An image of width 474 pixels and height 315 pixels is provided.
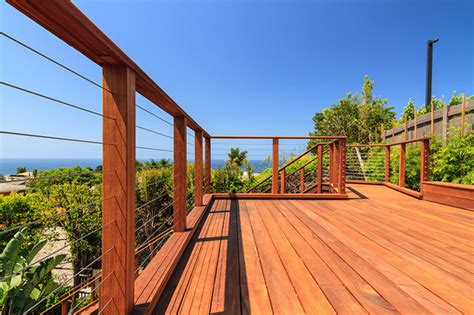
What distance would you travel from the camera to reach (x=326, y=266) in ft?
4.14

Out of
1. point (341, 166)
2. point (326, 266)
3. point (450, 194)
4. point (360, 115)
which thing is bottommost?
point (326, 266)

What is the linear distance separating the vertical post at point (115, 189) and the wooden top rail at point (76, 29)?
0.17ft

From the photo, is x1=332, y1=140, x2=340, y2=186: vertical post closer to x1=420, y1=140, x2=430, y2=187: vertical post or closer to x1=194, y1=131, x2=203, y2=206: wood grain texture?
x1=420, y1=140, x2=430, y2=187: vertical post

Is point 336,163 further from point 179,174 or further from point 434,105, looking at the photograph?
point 434,105

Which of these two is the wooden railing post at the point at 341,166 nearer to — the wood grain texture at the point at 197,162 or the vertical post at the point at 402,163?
the vertical post at the point at 402,163

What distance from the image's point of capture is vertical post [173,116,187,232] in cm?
167

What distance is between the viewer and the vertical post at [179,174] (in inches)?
65.7

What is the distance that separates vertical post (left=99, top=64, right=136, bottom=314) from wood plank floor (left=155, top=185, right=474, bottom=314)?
0.24 m

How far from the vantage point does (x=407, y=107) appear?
12.4m

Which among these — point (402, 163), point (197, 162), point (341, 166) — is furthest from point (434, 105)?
point (197, 162)

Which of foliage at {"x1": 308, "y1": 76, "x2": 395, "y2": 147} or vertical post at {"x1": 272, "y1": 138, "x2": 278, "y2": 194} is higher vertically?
foliage at {"x1": 308, "y1": 76, "x2": 395, "y2": 147}

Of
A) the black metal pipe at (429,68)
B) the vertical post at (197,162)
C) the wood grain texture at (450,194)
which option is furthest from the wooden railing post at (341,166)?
the black metal pipe at (429,68)

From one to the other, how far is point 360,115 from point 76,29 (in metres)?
14.1

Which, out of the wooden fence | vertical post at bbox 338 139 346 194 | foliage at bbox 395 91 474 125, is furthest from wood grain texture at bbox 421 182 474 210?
foliage at bbox 395 91 474 125
